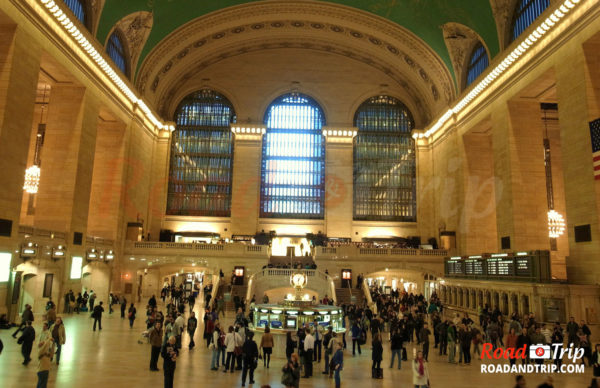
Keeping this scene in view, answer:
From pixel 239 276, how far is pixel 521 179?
53.3 ft

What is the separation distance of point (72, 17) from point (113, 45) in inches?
260

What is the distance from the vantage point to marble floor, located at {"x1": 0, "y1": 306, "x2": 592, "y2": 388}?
28.0ft

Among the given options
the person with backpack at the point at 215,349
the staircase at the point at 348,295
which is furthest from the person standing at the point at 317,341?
the staircase at the point at 348,295

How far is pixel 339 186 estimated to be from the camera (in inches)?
1366

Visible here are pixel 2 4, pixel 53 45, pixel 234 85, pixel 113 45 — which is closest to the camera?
pixel 2 4

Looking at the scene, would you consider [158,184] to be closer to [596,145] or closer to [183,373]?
[183,373]

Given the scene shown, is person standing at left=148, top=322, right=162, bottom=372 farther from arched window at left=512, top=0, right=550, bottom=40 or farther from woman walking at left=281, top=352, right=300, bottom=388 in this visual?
arched window at left=512, top=0, right=550, bottom=40

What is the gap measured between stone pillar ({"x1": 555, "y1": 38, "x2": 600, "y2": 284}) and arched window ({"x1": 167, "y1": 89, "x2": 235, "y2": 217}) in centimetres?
2407

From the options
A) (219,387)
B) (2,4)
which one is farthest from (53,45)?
(219,387)

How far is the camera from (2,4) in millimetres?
15250

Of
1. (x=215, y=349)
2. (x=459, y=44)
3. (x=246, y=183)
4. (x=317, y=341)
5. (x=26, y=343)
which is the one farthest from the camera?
(x=246, y=183)

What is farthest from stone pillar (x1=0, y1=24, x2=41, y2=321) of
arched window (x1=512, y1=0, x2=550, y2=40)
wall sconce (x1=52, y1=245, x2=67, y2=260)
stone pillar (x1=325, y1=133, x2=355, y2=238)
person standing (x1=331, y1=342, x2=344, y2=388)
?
stone pillar (x1=325, y1=133, x2=355, y2=238)

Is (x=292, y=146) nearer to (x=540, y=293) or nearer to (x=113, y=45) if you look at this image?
(x=113, y=45)

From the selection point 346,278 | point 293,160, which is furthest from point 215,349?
point 293,160
